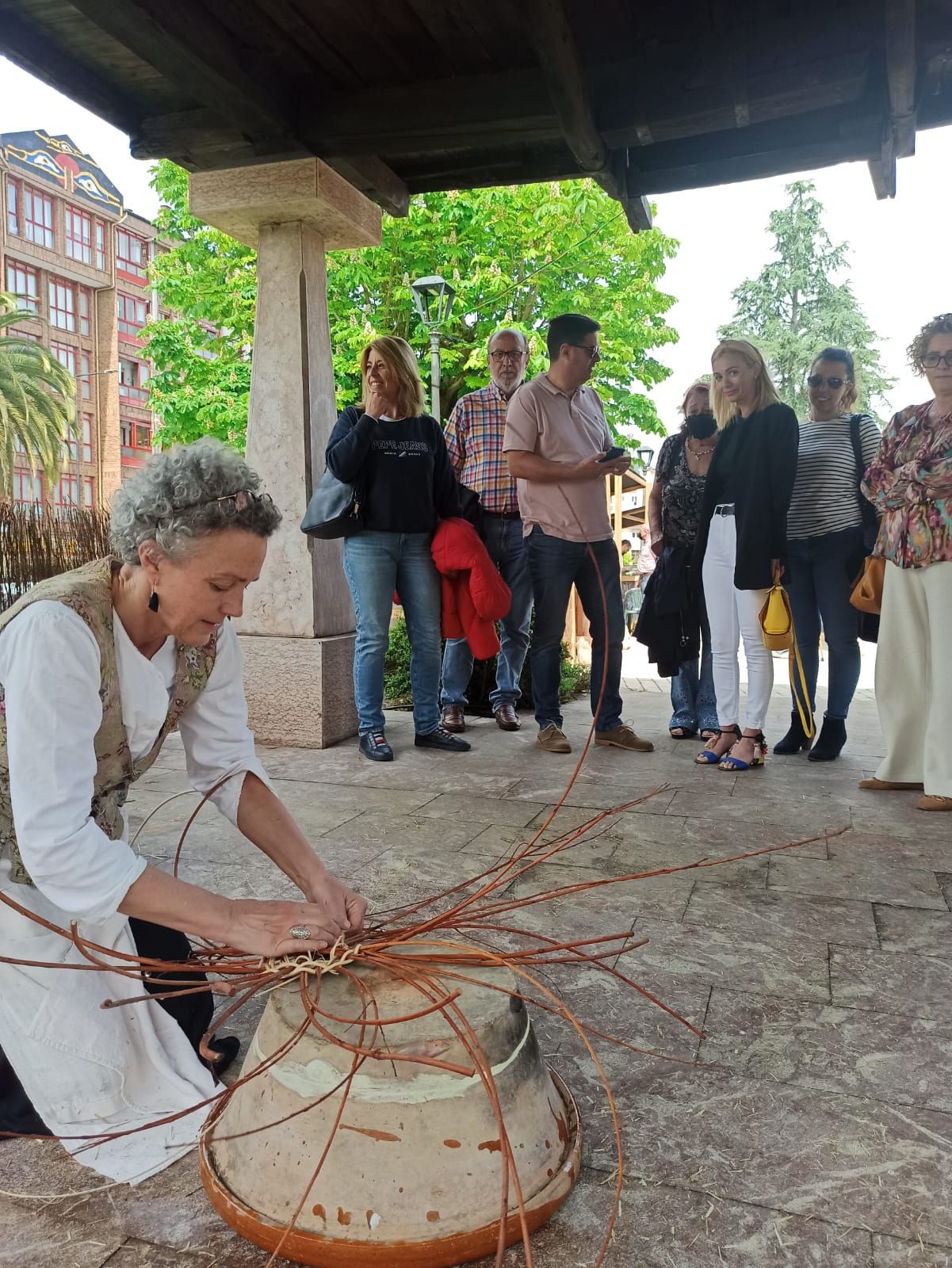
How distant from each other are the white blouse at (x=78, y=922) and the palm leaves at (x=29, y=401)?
95.3 ft

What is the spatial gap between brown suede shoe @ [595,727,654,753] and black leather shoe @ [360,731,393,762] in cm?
127

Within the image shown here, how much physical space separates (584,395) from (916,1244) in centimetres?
474

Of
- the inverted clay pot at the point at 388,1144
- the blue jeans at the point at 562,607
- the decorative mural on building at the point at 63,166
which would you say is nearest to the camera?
the inverted clay pot at the point at 388,1144

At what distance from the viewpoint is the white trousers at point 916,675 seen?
14.1ft

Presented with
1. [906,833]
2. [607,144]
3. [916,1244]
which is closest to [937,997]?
[916,1244]

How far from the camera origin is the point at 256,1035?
1722 mm

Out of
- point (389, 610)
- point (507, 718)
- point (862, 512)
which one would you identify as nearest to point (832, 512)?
point (862, 512)

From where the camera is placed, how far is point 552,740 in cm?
557

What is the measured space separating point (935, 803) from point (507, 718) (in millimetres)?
2751

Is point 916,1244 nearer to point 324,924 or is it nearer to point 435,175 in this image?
point 324,924

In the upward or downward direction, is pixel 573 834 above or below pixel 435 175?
below

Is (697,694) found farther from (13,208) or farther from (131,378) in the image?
(131,378)

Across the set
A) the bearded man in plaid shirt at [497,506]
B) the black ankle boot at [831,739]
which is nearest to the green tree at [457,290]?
the bearded man in plaid shirt at [497,506]

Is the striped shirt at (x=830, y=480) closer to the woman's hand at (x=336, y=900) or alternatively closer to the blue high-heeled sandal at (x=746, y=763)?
the blue high-heeled sandal at (x=746, y=763)
